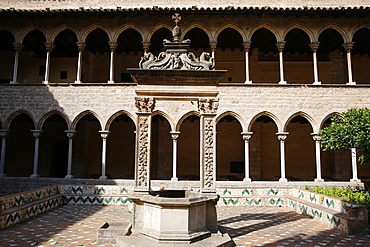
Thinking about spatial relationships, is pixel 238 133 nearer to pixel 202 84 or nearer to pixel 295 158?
pixel 295 158

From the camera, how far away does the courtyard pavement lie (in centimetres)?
631

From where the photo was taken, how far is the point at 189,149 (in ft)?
58.9

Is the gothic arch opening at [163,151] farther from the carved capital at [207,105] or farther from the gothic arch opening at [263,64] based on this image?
the carved capital at [207,105]

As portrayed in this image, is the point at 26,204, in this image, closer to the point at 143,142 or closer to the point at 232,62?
the point at 143,142

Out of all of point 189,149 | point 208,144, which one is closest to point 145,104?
point 208,144

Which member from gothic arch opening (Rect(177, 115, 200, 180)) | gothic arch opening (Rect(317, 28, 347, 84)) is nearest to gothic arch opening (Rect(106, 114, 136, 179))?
gothic arch opening (Rect(177, 115, 200, 180))

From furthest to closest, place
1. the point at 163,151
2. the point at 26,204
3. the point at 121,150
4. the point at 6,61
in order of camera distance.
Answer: the point at 121,150 → the point at 6,61 → the point at 163,151 → the point at 26,204

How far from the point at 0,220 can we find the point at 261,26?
12.7 meters

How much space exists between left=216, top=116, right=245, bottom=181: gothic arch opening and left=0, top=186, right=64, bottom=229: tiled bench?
9290 millimetres

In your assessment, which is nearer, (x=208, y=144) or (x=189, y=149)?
(x=208, y=144)

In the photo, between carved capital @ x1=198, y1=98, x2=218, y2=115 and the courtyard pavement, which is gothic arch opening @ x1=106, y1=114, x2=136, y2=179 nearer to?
the courtyard pavement

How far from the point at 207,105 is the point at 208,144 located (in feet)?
2.76

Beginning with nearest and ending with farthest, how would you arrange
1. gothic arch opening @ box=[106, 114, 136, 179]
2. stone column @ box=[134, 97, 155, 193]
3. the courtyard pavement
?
1. the courtyard pavement
2. stone column @ box=[134, 97, 155, 193]
3. gothic arch opening @ box=[106, 114, 136, 179]

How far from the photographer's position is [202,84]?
6.69m
